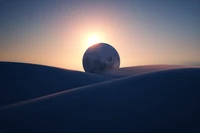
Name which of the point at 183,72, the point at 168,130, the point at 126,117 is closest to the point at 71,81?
the point at 183,72

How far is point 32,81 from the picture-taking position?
15.0 meters

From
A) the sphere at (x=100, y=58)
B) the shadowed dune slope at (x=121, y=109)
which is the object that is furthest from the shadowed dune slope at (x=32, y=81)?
the sphere at (x=100, y=58)

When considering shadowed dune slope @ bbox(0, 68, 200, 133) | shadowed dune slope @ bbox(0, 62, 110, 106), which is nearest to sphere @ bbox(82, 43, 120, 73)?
shadowed dune slope @ bbox(0, 62, 110, 106)

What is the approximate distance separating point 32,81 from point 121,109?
374 inches

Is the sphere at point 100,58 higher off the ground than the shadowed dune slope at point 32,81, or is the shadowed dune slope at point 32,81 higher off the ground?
the sphere at point 100,58

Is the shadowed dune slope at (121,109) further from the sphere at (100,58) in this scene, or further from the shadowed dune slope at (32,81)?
the sphere at (100,58)

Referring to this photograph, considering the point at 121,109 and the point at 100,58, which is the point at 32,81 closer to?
the point at 121,109

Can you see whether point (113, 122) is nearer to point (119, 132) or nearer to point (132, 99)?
point (119, 132)

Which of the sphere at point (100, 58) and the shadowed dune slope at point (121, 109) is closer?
the shadowed dune slope at point (121, 109)

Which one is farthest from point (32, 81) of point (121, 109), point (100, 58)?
point (100, 58)

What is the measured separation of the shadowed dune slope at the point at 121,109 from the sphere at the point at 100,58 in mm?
16582

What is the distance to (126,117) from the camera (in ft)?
Result: 21.6

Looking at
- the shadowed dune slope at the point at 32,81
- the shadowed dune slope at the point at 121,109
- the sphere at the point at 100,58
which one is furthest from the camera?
the sphere at the point at 100,58

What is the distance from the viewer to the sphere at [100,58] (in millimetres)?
26172
